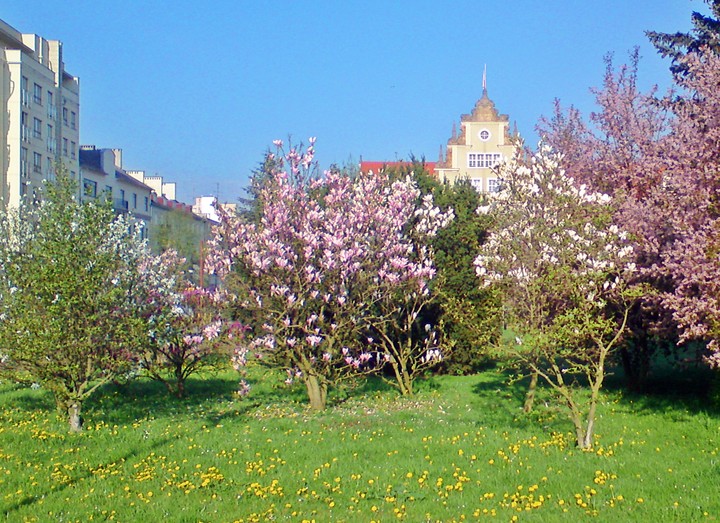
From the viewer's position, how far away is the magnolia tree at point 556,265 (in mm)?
10766

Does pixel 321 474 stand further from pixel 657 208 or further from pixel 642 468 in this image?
pixel 657 208

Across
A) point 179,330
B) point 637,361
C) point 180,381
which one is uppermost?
point 179,330

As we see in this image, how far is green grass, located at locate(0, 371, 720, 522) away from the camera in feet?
26.0

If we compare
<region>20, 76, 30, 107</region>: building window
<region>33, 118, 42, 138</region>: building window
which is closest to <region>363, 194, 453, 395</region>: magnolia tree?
<region>20, 76, 30, 107</region>: building window

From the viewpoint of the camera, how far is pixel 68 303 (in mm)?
11930

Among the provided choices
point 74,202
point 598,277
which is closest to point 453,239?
point 598,277

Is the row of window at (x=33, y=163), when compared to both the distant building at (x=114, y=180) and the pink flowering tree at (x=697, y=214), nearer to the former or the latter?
the distant building at (x=114, y=180)

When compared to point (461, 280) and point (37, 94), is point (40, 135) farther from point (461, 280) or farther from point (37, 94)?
point (461, 280)

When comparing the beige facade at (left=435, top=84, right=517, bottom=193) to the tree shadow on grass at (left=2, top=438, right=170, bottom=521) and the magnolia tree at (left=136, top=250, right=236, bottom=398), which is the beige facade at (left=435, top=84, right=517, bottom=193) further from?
the tree shadow on grass at (left=2, top=438, right=170, bottom=521)

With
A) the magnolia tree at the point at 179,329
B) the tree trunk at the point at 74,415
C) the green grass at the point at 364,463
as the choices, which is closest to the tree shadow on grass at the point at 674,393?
the green grass at the point at 364,463

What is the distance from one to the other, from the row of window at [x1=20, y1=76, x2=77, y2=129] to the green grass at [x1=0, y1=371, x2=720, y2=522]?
41.2m

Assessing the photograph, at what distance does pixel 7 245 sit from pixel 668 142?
12.2m

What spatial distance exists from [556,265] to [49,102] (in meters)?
51.8

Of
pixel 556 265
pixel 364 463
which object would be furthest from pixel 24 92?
pixel 364 463
